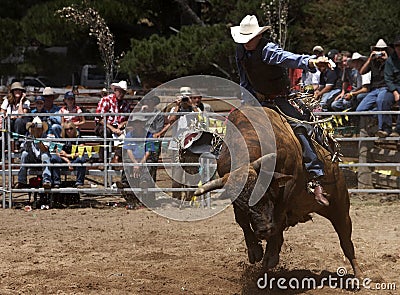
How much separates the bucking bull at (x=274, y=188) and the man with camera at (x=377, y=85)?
173 inches

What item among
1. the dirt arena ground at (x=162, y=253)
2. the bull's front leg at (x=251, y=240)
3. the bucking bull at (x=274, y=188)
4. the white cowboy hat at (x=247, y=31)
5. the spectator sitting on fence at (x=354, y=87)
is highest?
the white cowboy hat at (x=247, y=31)

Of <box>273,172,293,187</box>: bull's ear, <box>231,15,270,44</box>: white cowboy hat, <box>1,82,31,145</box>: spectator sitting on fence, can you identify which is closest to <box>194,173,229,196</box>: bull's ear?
<box>273,172,293,187</box>: bull's ear

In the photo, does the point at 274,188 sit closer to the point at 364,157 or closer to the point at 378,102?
the point at 378,102

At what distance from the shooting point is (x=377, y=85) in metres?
11.5

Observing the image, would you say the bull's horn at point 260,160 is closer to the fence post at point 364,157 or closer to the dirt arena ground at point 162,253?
the dirt arena ground at point 162,253

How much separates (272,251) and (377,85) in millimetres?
6180

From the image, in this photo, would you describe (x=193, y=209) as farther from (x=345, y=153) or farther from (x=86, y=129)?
(x=86, y=129)

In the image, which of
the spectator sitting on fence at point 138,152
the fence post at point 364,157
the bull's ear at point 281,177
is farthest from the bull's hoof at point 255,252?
the fence post at point 364,157

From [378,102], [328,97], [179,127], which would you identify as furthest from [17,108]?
[378,102]

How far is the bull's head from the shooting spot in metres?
5.37

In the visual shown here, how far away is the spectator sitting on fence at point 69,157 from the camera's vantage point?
35.8 feet

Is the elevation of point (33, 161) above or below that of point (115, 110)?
below

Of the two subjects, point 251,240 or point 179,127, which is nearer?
point 251,240

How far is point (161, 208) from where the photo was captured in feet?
34.9
